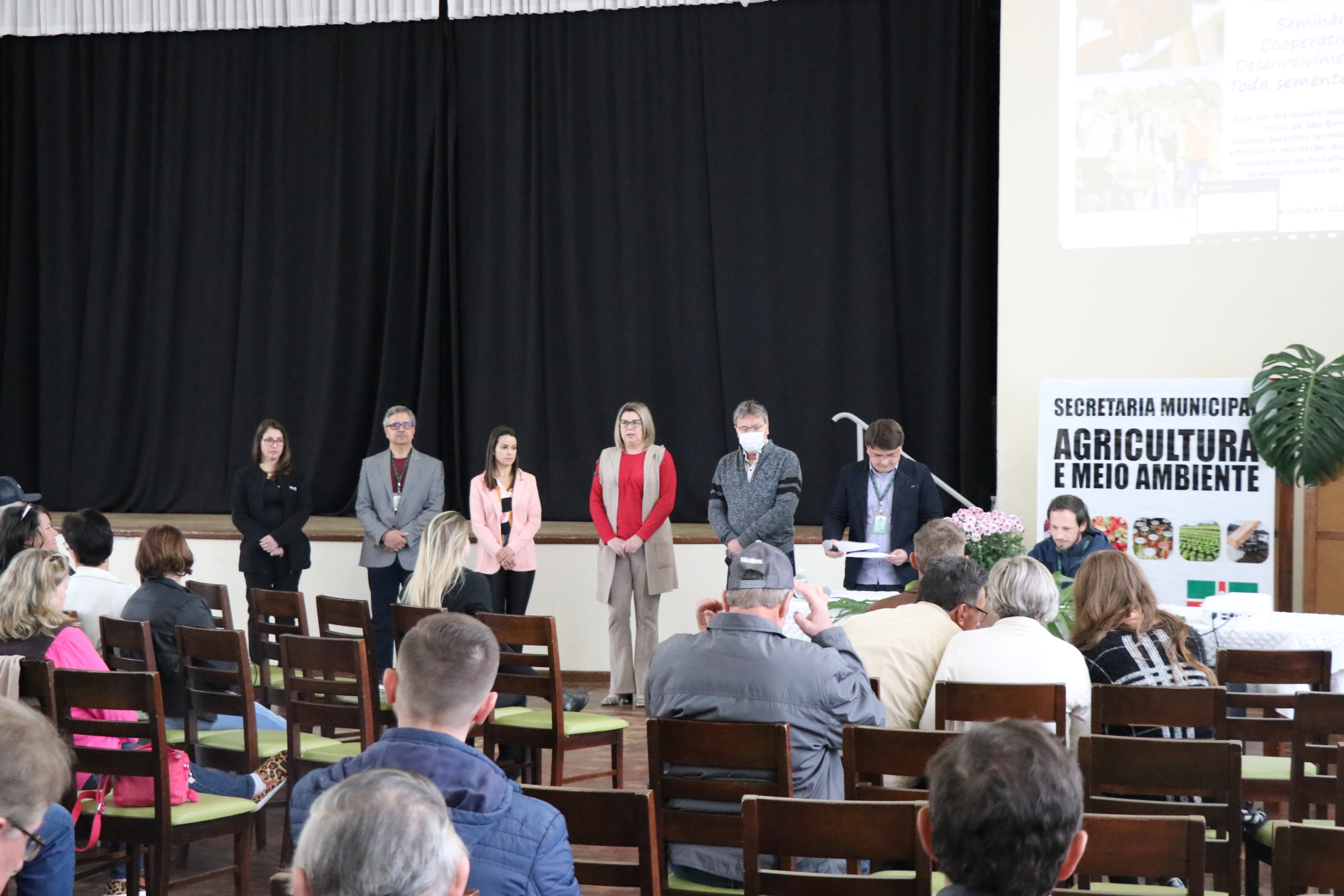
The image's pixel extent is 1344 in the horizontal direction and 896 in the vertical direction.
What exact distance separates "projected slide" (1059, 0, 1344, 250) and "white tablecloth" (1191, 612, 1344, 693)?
104 inches

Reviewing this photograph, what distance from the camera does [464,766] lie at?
2.06m

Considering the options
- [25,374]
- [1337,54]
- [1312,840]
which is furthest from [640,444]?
[25,374]

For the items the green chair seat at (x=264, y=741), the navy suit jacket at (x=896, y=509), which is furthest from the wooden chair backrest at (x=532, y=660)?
the navy suit jacket at (x=896, y=509)

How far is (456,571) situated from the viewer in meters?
4.67

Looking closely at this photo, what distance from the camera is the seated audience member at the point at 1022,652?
320cm

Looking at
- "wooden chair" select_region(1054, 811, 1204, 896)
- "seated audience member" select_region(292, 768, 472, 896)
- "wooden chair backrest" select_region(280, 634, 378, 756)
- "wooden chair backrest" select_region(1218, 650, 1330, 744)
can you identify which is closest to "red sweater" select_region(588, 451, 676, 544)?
"wooden chair backrest" select_region(280, 634, 378, 756)

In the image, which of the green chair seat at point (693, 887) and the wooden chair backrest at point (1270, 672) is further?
the wooden chair backrest at point (1270, 672)

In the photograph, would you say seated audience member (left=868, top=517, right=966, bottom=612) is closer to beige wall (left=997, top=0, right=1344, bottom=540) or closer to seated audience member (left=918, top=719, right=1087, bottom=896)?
beige wall (left=997, top=0, right=1344, bottom=540)

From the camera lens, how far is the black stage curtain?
8.16 m

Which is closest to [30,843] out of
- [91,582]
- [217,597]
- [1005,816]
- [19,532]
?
[1005,816]

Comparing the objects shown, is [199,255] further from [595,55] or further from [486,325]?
[595,55]

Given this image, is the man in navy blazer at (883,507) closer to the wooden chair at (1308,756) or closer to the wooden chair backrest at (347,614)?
the wooden chair backrest at (347,614)

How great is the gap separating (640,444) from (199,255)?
453cm

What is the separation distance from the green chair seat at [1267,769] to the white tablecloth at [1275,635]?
659mm
